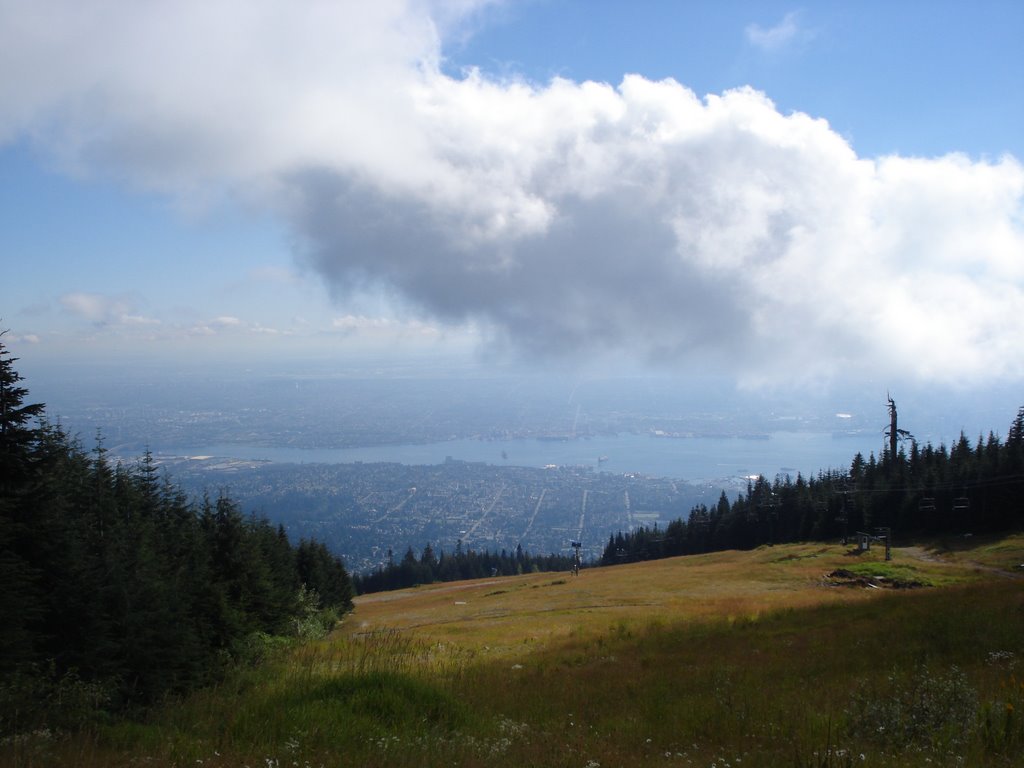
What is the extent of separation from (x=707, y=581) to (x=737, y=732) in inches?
1591

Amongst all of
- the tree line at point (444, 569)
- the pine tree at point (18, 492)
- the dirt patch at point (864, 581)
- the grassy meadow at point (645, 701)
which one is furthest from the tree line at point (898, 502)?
the pine tree at point (18, 492)

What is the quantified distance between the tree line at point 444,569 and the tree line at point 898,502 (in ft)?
143

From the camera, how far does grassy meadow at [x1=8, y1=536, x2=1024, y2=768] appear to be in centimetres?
652

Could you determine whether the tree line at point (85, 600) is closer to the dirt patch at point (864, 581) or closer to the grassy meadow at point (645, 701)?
the grassy meadow at point (645, 701)

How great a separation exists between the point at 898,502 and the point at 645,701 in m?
70.6

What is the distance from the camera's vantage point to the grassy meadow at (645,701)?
257 inches

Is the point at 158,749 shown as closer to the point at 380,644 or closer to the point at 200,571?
the point at 380,644

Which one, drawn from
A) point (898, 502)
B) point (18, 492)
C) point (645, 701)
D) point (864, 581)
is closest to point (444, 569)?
point (898, 502)

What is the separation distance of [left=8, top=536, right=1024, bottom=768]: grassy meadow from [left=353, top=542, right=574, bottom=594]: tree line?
102 meters

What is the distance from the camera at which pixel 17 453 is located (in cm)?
1372

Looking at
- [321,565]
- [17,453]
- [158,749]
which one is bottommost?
[321,565]

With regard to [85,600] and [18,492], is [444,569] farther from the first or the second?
[18,492]

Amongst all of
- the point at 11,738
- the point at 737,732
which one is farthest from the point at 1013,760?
the point at 11,738

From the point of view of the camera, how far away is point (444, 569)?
414 ft
